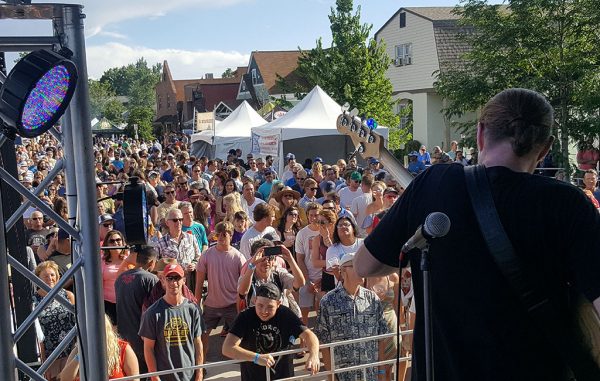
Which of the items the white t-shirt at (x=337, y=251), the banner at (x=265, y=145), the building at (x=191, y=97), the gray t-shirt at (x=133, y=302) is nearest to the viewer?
the gray t-shirt at (x=133, y=302)

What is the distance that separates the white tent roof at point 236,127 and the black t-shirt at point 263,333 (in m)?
17.9

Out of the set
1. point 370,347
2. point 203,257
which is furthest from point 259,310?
point 203,257

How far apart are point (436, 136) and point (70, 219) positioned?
1327 inches

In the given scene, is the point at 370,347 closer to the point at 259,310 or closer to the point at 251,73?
the point at 259,310

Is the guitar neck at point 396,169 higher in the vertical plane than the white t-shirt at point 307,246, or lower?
higher

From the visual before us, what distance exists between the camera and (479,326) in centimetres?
193

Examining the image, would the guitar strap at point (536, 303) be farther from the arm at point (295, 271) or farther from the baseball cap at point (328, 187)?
the baseball cap at point (328, 187)

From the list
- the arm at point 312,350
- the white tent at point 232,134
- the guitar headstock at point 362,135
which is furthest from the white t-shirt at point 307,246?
the white tent at point 232,134

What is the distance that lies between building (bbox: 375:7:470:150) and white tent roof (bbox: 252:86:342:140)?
15.5m

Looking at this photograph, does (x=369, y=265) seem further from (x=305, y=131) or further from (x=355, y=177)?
(x=305, y=131)

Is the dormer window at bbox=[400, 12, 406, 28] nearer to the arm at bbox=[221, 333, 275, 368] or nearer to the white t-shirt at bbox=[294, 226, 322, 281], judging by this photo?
the white t-shirt at bbox=[294, 226, 322, 281]

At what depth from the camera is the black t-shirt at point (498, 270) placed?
72.8 inches

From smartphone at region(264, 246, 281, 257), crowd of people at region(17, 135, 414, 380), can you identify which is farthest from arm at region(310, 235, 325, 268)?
smartphone at region(264, 246, 281, 257)

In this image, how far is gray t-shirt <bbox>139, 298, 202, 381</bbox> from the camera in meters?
5.68
